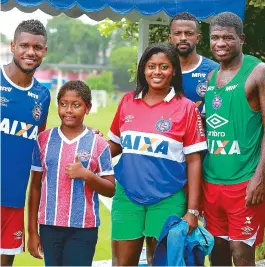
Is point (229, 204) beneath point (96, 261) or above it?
above

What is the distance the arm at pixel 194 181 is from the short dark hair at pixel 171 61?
0.42 m

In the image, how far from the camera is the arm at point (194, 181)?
386 centimetres

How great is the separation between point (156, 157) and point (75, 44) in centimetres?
7817

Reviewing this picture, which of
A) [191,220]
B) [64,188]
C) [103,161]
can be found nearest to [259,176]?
[191,220]

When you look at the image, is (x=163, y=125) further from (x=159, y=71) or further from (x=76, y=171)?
(x=76, y=171)

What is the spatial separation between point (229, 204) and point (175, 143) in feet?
1.83

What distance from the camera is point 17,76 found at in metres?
3.88

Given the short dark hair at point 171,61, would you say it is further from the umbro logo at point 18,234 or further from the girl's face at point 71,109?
the umbro logo at point 18,234

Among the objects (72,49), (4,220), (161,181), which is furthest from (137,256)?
(72,49)

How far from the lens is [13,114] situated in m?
3.83

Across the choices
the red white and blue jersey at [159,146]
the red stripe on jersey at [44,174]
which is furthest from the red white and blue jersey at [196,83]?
the red stripe on jersey at [44,174]

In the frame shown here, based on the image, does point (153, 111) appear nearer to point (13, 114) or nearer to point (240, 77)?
point (240, 77)

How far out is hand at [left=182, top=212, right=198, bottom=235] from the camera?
380cm

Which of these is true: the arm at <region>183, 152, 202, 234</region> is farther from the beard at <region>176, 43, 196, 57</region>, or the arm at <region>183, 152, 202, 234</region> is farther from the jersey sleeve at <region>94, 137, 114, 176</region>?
the beard at <region>176, 43, 196, 57</region>
